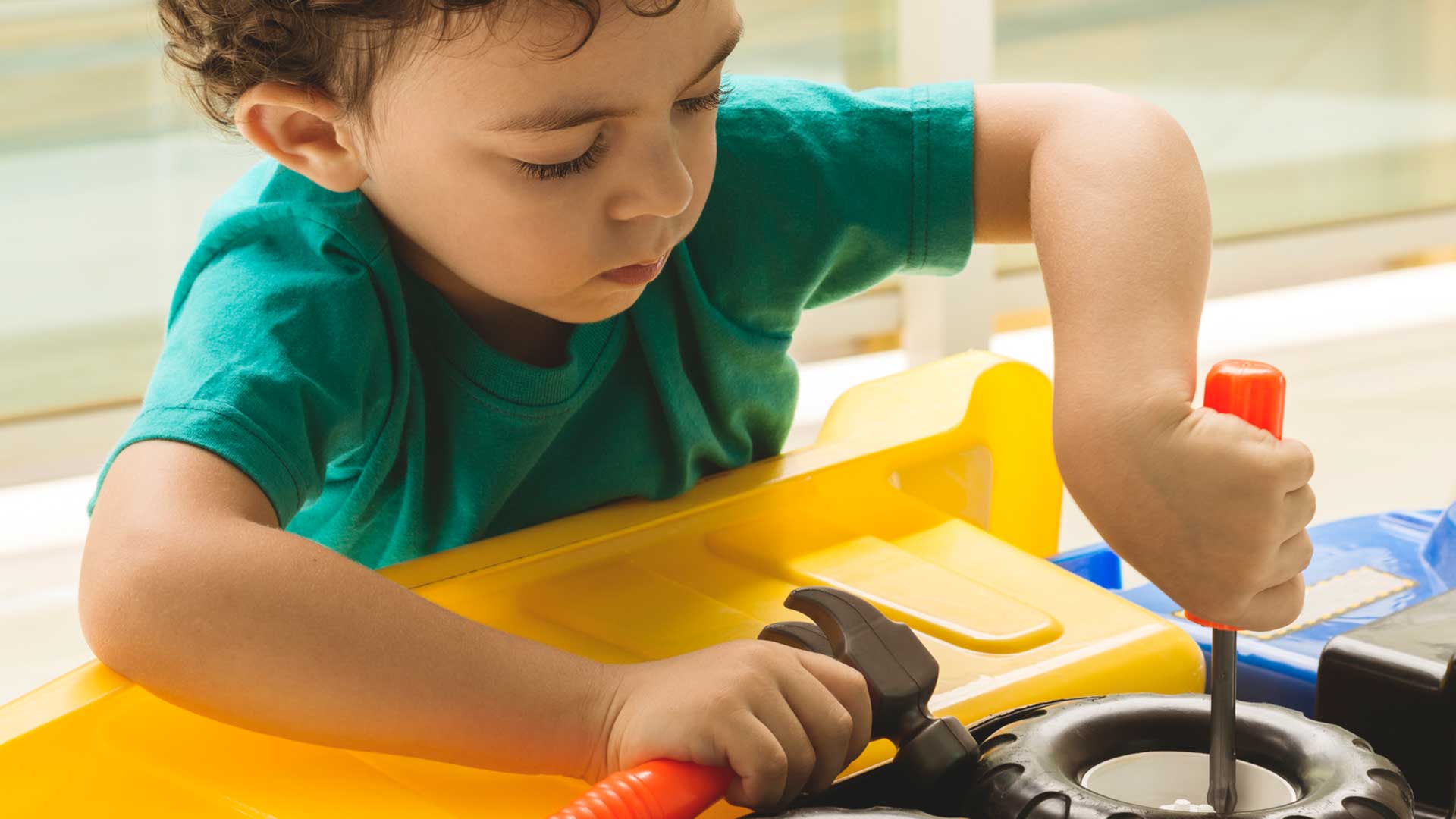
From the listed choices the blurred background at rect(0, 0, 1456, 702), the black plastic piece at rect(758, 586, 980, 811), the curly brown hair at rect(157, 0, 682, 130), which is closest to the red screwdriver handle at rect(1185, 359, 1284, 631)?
the black plastic piece at rect(758, 586, 980, 811)

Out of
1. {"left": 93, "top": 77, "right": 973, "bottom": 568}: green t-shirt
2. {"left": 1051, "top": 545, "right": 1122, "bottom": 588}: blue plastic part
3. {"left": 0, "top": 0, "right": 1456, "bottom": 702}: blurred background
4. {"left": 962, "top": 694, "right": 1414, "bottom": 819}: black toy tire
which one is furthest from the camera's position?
{"left": 0, "top": 0, "right": 1456, "bottom": 702}: blurred background

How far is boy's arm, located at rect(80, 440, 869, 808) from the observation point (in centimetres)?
48

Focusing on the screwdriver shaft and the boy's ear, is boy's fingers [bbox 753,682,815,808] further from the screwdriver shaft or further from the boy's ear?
the boy's ear

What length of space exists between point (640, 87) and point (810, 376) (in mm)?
1120

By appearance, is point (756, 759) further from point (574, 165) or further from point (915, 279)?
point (915, 279)

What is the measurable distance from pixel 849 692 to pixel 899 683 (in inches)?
0.6

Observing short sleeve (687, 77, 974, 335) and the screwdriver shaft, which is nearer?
the screwdriver shaft

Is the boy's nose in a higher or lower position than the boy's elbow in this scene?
higher

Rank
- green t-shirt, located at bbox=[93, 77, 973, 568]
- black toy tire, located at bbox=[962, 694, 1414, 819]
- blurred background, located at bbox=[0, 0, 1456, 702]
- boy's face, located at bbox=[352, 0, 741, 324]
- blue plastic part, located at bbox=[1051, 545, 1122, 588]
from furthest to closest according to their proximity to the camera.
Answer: blurred background, located at bbox=[0, 0, 1456, 702], blue plastic part, located at bbox=[1051, 545, 1122, 588], green t-shirt, located at bbox=[93, 77, 973, 568], boy's face, located at bbox=[352, 0, 741, 324], black toy tire, located at bbox=[962, 694, 1414, 819]

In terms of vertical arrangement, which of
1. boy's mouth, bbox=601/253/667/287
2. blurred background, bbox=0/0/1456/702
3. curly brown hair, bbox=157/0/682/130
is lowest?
blurred background, bbox=0/0/1456/702

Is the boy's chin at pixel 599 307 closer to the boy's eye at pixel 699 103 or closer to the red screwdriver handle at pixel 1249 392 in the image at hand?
the boy's eye at pixel 699 103

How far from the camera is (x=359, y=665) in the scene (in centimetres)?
49

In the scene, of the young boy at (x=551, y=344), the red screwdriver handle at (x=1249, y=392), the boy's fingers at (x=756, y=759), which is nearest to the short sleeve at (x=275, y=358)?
the young boy at (x=551, y=344)

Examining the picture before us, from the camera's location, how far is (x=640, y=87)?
0.53 m
